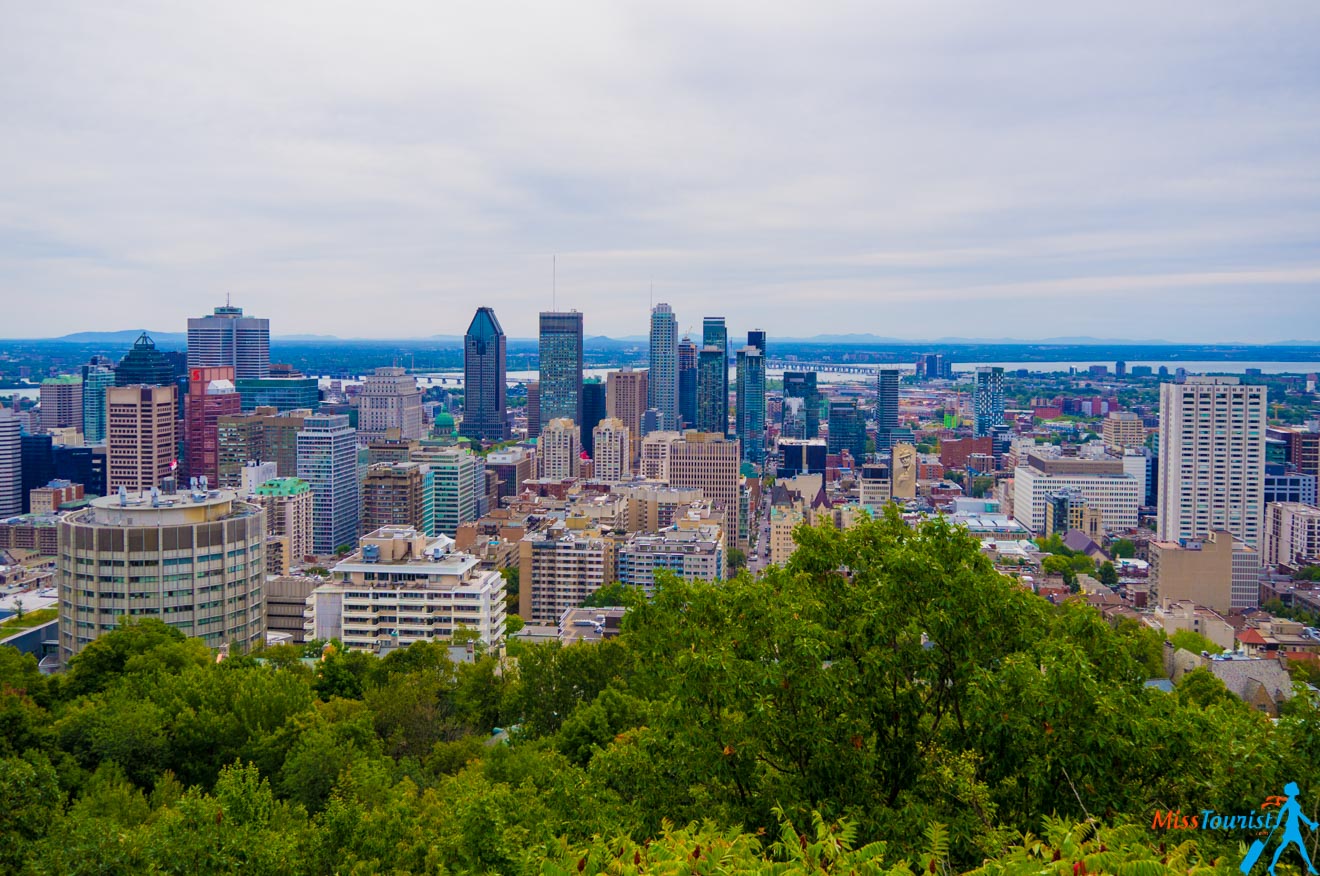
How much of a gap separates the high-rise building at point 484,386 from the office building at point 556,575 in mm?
81641

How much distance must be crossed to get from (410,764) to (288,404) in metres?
106

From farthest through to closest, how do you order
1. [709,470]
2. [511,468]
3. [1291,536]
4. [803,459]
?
[803,459] → [511,468] → [709,470] → [1291,536]

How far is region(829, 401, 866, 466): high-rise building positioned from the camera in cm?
11820

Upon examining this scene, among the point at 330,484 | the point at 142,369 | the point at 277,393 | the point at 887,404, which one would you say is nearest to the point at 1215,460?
the point at 330,484

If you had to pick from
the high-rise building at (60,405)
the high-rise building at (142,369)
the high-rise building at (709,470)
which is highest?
the high-rise building at (142,369)

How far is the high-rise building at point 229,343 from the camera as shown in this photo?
452ft

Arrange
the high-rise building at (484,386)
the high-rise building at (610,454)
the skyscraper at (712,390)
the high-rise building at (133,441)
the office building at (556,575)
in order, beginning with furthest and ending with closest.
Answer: the high-rise building at (484,386) < the skyscraper at (712,390) < the high-rise building at (610,454) < the high-rise building at (133,441) < the office building at (556,575)

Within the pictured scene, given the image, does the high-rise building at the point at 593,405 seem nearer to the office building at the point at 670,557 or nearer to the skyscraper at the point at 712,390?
the skyscraper at the point at 712,390

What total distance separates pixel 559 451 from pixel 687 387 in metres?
41.9

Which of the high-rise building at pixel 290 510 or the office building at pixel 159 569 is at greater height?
the office building at pixel 159 569

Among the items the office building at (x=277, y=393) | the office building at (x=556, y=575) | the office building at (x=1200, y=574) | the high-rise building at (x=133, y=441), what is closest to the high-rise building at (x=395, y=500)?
the high-rise building at (x=133, y=441)

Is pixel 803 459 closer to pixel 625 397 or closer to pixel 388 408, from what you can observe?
pixel 625 397

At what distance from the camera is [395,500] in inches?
2795

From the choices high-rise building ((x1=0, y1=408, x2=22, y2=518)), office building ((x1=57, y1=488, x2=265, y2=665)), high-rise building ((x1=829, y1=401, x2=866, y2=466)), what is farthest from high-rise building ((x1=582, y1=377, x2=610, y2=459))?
office building ((x1=57, y1=488, x2=265, y2=665))
